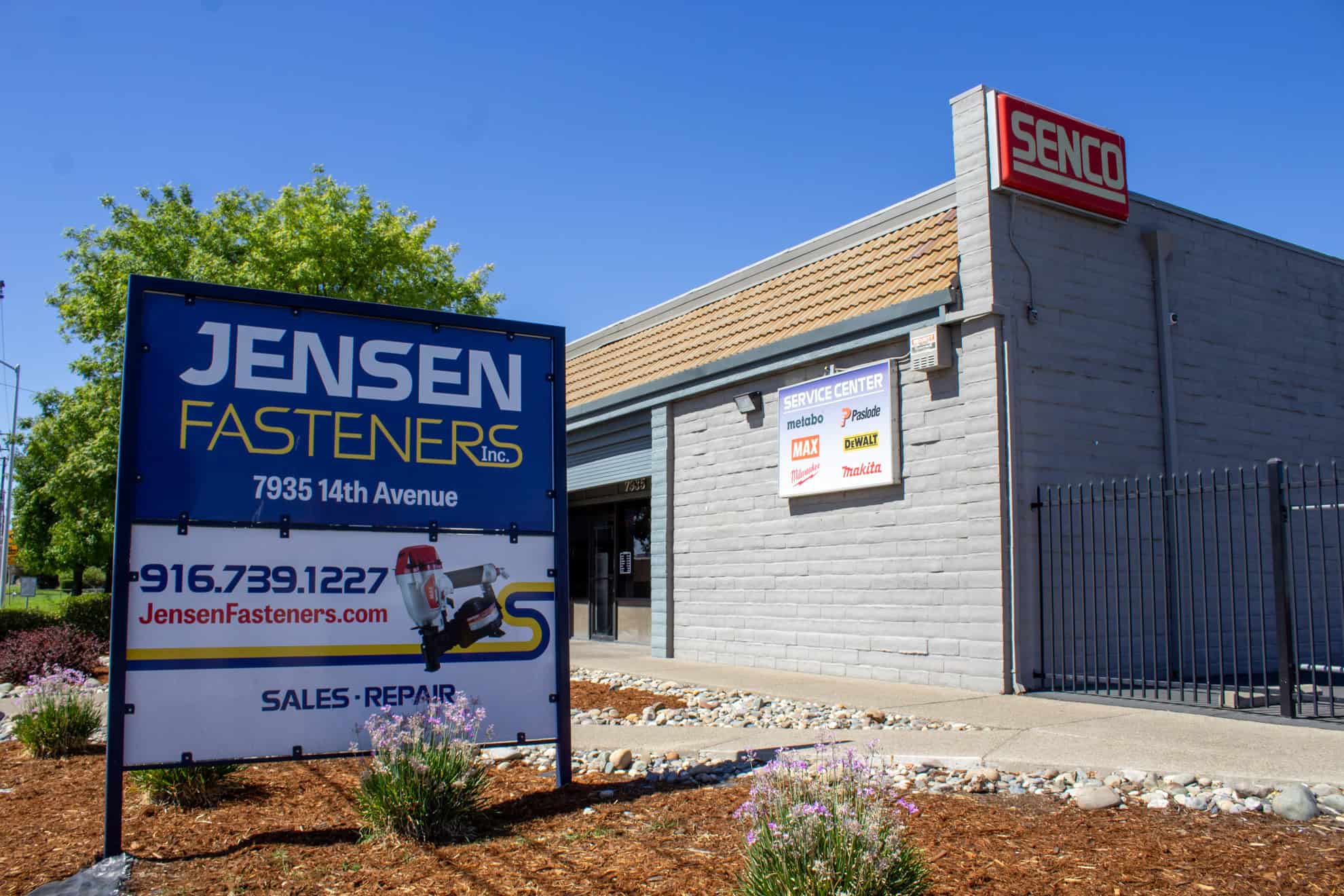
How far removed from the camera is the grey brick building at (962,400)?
1020 centimetres

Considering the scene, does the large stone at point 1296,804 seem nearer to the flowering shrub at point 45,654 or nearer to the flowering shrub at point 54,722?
the flowering shrub at point 54,722

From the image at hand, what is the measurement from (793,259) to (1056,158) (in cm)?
371

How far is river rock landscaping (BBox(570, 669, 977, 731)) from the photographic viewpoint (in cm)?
831

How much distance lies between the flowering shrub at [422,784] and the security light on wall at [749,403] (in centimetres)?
825

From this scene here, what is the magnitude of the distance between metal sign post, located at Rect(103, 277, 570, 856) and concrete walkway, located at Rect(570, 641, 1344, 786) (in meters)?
1.75

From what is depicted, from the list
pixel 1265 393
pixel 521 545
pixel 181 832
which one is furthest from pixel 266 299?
pixel 1265 393

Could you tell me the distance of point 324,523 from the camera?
579 cm

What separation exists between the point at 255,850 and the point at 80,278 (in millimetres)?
24360

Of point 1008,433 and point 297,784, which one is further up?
point 1008,433

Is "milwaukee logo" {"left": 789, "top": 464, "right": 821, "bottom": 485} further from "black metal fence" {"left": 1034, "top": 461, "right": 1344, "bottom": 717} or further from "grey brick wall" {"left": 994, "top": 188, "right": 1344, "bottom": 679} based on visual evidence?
"black metal fence" {"left": 1034, "top": 461, "right": 1344, "bottom": 717}

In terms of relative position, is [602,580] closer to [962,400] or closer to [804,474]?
[804,474]

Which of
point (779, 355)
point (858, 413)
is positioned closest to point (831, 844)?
point (858, 413)

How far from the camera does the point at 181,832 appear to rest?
5285 millimetres

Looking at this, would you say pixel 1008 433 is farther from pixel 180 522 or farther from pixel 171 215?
pixel 171 215
